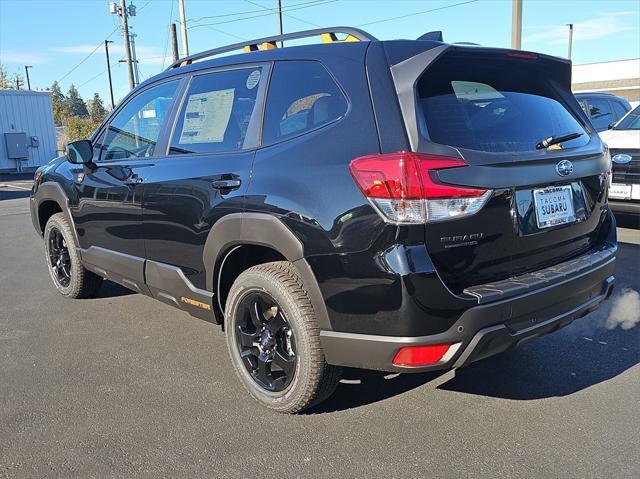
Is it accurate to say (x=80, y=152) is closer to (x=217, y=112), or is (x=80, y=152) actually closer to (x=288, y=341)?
(x=217, y=112)

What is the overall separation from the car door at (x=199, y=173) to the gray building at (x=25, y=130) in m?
26.7

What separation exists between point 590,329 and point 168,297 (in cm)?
297

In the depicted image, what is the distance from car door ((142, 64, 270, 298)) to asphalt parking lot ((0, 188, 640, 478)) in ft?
1.93

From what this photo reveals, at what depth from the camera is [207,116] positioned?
3.46m

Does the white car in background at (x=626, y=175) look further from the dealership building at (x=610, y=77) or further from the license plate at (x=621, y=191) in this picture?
the dealership building at (x=610, y=77)

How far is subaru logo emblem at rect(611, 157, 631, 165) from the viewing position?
627cm

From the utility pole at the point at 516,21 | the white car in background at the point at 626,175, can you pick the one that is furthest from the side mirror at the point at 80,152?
the utility pole at the point at 516,21

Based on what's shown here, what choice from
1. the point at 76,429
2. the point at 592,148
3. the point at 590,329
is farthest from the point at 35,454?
the point at 590,329

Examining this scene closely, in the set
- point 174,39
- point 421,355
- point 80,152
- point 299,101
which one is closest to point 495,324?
point 421,355

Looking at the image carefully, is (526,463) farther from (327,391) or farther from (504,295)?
(327,391)

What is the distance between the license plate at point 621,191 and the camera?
6223 mm

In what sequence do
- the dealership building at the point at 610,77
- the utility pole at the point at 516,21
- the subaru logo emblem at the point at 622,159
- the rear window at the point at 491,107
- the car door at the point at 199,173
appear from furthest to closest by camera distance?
the dealership building at the point at 610,77 < the utility pole at the point at 516,21 < the subaru logo emblem at the point at 622,159 < the car door at the point at 199,173 < the rear window at the point at 491,107

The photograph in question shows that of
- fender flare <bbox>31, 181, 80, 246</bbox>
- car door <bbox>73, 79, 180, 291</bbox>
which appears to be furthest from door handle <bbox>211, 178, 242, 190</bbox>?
fender flare <bbox>31, 181, 80, 246</bbox>

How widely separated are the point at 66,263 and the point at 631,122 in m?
6.65
